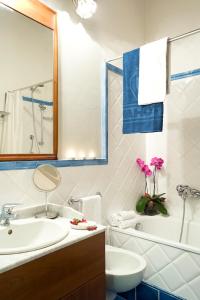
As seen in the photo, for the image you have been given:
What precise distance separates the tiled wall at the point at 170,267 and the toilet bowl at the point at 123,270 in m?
0.19

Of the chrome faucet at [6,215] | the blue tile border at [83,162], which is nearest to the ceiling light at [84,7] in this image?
the blue tile border at [83,162]

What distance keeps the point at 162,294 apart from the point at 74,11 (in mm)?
2267

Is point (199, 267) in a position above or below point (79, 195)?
below

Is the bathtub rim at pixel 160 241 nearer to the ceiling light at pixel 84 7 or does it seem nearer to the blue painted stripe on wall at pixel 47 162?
the blue painted stripe on wall at pixel 47 162

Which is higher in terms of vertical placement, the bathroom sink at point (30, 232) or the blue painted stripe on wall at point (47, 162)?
the blue painted stripe on wall at point (47, 162)

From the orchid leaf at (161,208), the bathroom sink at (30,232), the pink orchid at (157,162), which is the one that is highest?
the pink orchid at (157,162)

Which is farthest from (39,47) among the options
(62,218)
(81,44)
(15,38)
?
(62,218)

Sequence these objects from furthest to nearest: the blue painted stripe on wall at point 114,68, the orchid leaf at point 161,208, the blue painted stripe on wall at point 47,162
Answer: the orchid leaf at point 161,208 < the blue painted stripe on wall at point 114,68 < the blue painted stripe on wall at point 47,162

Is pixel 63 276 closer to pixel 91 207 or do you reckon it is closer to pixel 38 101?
pixel 91 207

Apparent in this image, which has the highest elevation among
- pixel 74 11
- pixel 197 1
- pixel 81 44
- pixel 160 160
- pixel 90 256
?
pixel 197 1

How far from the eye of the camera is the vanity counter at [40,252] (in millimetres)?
A: 884

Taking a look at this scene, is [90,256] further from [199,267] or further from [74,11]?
[74,11]

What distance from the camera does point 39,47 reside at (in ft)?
5.51

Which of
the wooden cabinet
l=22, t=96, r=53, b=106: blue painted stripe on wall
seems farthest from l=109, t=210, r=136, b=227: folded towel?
l=22, t=96, r=53, b=106: blue painted stripe on wall
